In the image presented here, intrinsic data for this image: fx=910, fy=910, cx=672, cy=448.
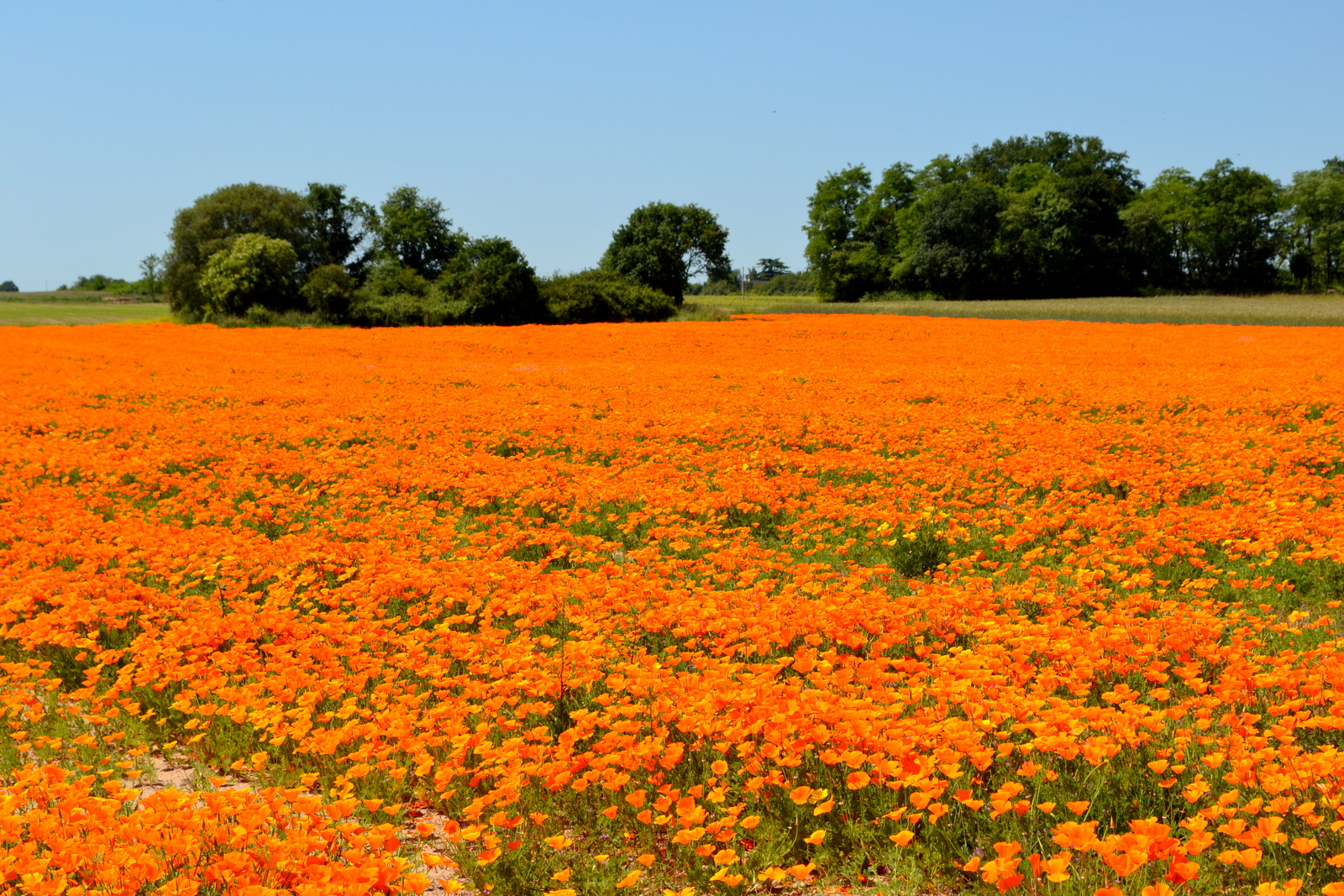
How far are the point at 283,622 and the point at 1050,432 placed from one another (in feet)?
35.5

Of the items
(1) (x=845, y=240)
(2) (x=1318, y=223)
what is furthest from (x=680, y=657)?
(2) (x=1318, y=223)

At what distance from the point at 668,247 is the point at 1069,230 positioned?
39.6 metres

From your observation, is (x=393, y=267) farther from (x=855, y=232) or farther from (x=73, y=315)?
(x=855, y=232)

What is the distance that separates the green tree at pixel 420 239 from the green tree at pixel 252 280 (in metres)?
12.5

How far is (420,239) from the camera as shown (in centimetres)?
6109

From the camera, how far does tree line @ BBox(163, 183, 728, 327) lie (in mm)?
44906

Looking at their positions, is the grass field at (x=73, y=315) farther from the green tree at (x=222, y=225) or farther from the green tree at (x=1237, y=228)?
the green tree at (x=1237, y=228)

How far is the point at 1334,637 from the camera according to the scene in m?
6.23

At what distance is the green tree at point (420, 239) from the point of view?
61062mm

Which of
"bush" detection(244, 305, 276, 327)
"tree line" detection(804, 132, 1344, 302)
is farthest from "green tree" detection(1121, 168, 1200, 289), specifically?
"bush" detection(244, 305, 276, 327)

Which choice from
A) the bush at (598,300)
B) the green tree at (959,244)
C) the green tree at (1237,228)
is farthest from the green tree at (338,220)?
the green tree at (1237,228)

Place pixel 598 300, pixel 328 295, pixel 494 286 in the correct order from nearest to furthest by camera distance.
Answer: pixel 494 286 → pixel 328 295 → pixel 598 300

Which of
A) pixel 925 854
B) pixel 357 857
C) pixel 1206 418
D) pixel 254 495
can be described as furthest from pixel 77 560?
pixel 1206 418

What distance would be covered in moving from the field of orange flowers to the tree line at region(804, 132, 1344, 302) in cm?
6816
